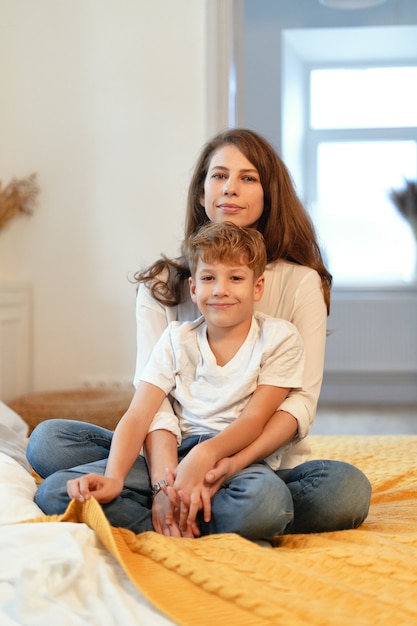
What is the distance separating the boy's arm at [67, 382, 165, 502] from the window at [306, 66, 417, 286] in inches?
168

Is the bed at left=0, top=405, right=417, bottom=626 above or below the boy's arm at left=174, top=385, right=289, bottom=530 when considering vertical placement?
below

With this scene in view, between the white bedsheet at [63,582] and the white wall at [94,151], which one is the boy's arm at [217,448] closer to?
the white bedsheet at [63,582]

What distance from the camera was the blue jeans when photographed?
4.71 ft

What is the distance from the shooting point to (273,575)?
1.22 m

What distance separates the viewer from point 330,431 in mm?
4449

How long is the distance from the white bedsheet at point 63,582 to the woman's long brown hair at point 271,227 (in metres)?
0.67

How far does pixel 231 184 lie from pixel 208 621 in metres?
0.99

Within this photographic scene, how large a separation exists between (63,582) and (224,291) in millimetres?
631

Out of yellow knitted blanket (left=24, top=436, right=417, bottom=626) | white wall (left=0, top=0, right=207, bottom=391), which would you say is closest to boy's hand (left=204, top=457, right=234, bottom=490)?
yellow knitted blanket (left=24, top=436, right=417, bottom=626)

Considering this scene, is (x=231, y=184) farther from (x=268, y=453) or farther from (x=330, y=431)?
(x=330, y=431)

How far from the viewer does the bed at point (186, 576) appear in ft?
3.61

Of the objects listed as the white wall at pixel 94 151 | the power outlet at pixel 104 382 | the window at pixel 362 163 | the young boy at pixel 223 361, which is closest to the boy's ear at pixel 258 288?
the young boy at pixel 223 361

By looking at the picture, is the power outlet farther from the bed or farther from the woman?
the bed

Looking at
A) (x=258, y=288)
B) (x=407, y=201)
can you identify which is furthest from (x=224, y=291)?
(x=407, y=201)
